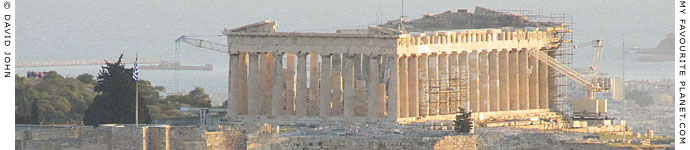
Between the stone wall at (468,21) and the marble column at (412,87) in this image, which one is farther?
the stone wall at (468,21)

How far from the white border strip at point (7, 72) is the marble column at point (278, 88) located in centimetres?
1803

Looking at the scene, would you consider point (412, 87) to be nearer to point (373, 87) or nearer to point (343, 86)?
point (373, 87)

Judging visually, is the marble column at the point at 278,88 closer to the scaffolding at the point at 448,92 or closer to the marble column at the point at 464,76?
the scaffolding at the point at 448,92

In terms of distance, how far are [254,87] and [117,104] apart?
10.4 meters

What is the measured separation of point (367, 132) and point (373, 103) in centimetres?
1621

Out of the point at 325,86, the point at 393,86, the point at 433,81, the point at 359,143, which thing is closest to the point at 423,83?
the point at 433,81

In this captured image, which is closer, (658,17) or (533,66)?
(533,66)

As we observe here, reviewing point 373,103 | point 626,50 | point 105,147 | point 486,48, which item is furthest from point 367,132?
point 626,50

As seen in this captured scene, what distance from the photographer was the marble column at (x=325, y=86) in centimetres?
10769

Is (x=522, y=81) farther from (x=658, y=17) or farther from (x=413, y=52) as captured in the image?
(x=658, y=17)

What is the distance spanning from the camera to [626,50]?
15262cm

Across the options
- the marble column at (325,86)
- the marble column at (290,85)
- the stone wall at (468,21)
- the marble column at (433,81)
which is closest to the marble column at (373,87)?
the marble column at (325,86)

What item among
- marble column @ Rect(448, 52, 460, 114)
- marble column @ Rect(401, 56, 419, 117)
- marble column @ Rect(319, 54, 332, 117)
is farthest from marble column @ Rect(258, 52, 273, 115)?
marble column @ Rect(448, 52, 460, 114)
